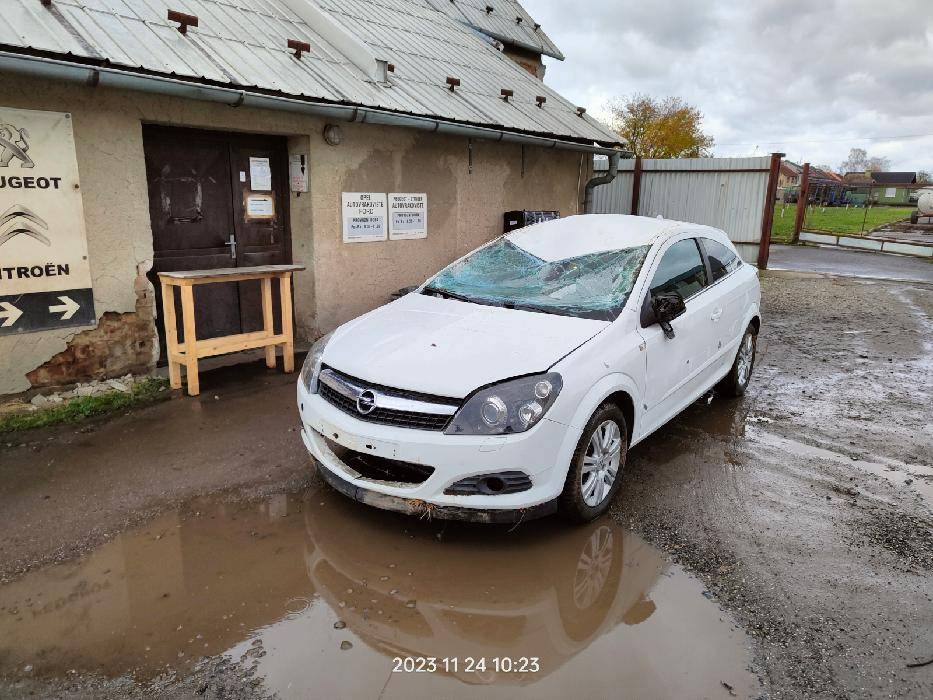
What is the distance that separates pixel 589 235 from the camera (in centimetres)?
485

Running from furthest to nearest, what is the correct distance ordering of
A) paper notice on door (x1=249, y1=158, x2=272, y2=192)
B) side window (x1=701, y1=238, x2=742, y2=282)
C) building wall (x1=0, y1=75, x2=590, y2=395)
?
paper notice on door (x1=249, y1=158, x2=272, y2=192) < building wall (x1=0, y1=75, x2=590, y2=395) < side window (x1=701, y1=238, x2=742, y2=282)

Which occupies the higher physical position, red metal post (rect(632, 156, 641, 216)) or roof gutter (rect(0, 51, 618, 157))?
roof gutter (rect(0, 51, 618, 157))

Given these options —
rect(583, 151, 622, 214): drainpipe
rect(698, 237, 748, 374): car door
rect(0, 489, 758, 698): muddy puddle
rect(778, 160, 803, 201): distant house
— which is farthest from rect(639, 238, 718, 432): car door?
rect(778, 160, 803, 201): distant house

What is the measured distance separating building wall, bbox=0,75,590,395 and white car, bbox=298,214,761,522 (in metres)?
2.65

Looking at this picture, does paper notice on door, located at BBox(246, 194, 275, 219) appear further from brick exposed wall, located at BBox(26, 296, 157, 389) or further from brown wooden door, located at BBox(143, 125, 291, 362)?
brick exposed wall, located at BBox(26, 296, 157, 389)

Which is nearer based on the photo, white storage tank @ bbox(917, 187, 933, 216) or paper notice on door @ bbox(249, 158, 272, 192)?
paper notice on door @ bbox(249, 158, 272, 192)

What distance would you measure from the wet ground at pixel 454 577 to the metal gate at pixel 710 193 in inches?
392

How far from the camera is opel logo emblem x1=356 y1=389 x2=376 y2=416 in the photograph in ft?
10.8

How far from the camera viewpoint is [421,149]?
25.7ft

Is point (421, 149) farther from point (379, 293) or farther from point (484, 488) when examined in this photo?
point (484, 488)

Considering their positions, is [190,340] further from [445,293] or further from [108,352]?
[445,293]

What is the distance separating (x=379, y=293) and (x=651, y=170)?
972 cm

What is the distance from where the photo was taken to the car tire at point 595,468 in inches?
133

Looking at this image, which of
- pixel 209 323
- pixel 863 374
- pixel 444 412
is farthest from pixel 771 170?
pixel 444 412
